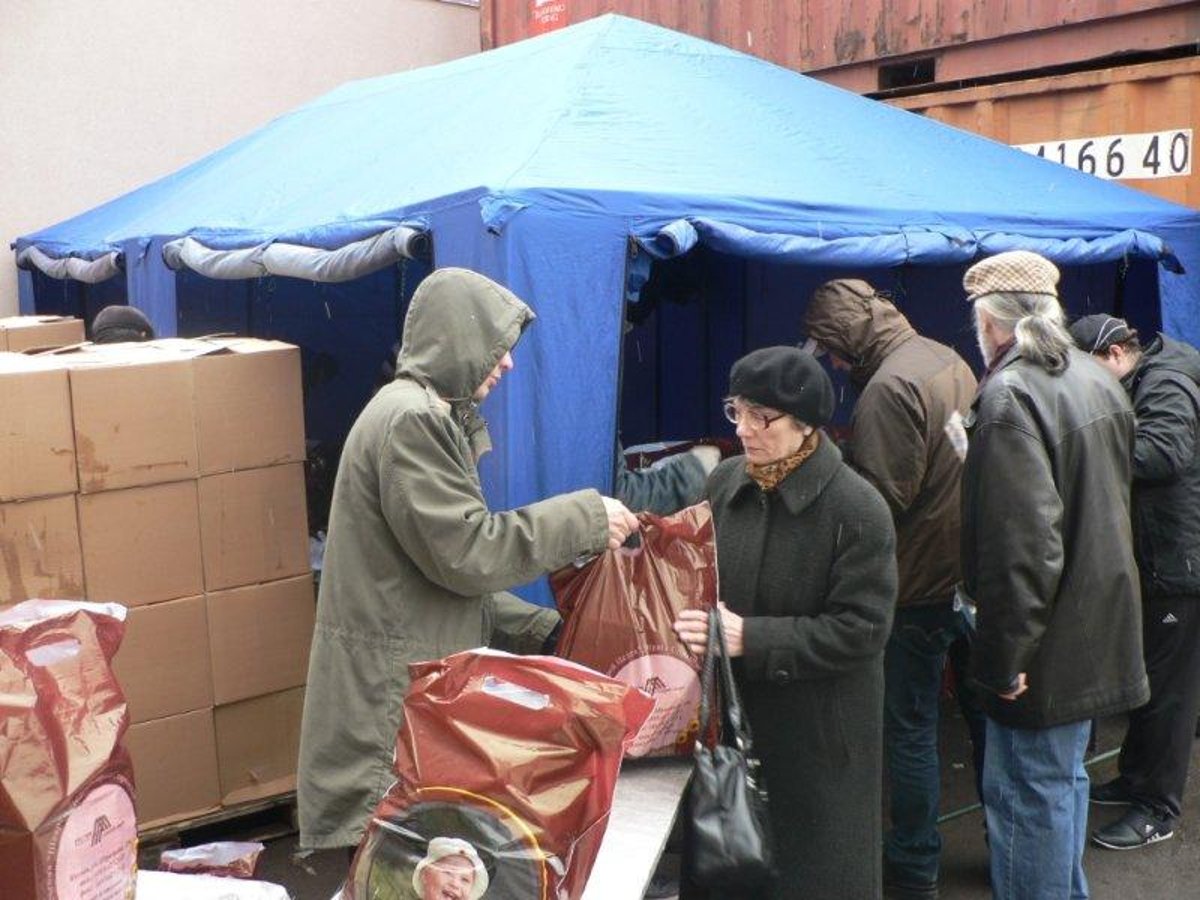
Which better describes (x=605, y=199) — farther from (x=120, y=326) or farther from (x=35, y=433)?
(x=120, y=326)

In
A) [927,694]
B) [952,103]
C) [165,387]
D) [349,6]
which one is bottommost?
[927,694]

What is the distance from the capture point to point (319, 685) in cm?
242

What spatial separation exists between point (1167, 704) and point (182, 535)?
121 inches

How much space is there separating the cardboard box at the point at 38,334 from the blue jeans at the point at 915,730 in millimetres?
4081

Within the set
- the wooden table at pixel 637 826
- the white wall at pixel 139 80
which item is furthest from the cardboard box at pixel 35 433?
the white wall at pixel 139 80

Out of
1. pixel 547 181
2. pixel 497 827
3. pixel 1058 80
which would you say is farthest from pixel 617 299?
pixel 1058 80

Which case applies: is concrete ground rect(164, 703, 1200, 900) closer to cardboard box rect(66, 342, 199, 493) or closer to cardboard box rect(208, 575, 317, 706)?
cardboard box rect(208, 575, 317, 706)

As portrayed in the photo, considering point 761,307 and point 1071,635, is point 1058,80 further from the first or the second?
point 1071,635

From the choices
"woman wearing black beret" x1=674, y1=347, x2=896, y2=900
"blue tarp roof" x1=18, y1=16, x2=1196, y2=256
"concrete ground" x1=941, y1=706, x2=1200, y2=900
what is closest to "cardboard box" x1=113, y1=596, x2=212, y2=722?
"blue tarp roof" x1=18, y1=16, x2=1196, y2=256

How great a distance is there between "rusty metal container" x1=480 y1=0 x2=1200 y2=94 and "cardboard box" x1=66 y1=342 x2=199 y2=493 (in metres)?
4.76

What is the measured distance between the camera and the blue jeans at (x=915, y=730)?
3.26 m

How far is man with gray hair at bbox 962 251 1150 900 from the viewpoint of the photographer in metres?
2.52

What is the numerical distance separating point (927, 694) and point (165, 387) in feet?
7.74

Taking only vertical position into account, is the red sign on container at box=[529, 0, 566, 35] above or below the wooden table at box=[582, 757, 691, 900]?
above
